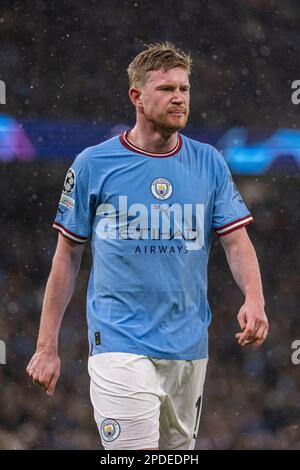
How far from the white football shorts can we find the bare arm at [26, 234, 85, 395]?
0.17 metres

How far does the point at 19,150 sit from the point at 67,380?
5.08 feet

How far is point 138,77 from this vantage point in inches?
171

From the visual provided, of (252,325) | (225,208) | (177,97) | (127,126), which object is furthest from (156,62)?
Result: (127,126)

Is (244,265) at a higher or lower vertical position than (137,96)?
lower

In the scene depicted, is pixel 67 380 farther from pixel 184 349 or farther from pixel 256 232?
pixel 184 349

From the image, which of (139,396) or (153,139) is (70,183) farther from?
(139,396)

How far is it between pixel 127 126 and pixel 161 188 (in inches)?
109

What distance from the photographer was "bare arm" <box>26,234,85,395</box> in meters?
4.22

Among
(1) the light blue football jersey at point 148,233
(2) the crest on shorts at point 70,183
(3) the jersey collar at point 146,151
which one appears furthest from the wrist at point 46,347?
(3) the jersey collar at point 146,151

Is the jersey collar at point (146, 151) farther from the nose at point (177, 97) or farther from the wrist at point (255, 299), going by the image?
the wrist at point (255, 299)

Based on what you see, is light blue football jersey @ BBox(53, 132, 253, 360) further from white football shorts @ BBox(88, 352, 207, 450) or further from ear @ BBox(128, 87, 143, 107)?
ear @ BBox(128, 87, 143, 107)

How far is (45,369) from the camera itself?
421 centimetres

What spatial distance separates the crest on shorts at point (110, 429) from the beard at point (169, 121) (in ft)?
3.84

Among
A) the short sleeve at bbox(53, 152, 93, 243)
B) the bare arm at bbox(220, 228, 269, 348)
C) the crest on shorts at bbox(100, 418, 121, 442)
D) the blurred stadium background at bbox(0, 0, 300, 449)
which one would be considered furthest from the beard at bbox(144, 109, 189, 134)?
the blurred stadium background at bbox(0, 0, 300, 449)
